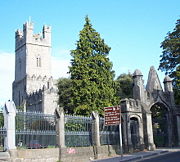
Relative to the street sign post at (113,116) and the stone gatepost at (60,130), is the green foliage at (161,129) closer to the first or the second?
the street sign post at (113,116)

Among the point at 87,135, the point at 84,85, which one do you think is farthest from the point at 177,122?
the point at 87,135

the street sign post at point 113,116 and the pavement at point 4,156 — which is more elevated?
the street sign post at point 113,116

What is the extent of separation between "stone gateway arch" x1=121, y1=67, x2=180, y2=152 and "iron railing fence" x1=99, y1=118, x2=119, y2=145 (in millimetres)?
1146

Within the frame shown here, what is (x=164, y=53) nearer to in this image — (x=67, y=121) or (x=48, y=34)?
(x=67, y=121)

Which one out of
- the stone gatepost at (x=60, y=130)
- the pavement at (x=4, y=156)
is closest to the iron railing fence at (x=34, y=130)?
the stone gatepost at (x=60, y=130)

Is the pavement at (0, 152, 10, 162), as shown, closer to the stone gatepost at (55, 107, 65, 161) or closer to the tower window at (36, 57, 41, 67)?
the stone gatepost at (55, 107, 65, 161)

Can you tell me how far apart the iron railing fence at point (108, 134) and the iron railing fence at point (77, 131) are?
46.2 inches

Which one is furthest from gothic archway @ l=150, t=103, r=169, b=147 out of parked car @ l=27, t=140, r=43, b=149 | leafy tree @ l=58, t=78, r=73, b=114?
parked car @ l=27, t=140, r=43, b=149

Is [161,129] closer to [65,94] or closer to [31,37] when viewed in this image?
[65,94]

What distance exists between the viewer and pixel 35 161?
582 inches

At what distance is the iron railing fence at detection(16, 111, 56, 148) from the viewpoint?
14656 millimetres

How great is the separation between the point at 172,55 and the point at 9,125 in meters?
22.4

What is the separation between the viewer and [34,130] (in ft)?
49.6

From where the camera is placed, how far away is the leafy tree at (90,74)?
86.1 ft
